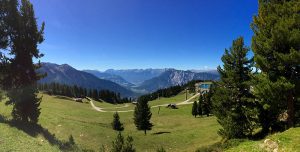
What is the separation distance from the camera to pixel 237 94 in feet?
117

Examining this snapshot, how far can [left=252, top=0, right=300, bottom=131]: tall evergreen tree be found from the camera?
23.3m

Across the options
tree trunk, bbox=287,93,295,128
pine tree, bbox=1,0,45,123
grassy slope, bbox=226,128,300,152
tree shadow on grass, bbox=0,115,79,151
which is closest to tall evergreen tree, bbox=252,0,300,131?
tree trunk, bbox=287,93,295,128

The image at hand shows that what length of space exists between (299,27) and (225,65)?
13.5m

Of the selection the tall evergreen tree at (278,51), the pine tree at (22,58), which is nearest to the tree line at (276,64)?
the tall evergreen tree at (278,51)

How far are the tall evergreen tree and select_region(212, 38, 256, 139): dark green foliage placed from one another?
7461 mm

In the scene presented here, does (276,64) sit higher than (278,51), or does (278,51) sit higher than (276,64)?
(278,51)

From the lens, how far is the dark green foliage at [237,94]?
34.3 metres

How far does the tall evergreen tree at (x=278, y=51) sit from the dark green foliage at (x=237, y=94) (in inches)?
294

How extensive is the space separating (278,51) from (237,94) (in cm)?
1186

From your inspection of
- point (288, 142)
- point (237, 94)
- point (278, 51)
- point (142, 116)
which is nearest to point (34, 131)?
point (237, 94)

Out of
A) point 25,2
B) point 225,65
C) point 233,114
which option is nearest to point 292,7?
point 225,65

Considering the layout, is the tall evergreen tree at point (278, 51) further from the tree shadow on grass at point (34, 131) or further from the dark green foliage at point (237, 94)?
the tree shadow on grass at point (34, 131)

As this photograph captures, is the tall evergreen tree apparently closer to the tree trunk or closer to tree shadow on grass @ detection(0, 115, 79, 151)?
the tree trunk

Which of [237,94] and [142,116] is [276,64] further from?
[142,116]
